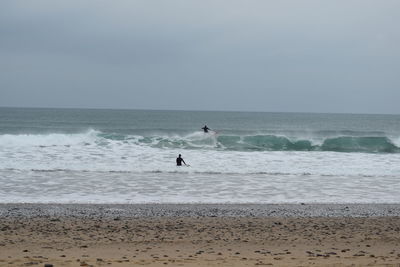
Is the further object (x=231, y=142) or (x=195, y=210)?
(x=231, y=142)

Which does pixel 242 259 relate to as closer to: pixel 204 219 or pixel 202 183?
pixel 204 219

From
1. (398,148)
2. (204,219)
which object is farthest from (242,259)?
(398,148)

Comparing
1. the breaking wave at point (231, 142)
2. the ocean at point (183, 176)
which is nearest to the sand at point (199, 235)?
the ocean at point (183, 176)

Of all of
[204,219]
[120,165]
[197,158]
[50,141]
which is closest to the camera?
[204,219]

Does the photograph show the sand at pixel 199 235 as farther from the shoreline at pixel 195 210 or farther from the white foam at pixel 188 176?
the white foam at pixel 188 176

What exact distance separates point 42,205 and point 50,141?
2164 cm

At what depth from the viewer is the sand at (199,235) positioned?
7.50 meters

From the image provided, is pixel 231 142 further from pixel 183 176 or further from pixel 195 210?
pixel 195 210

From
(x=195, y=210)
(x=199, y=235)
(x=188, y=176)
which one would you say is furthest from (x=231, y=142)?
(x=199, y=235)

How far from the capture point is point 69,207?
12.7 meters

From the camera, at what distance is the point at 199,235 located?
9.58 meters

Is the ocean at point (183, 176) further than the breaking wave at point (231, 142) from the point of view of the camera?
No

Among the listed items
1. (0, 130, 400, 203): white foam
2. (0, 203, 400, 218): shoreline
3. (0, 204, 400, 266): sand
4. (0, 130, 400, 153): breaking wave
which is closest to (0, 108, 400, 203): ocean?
(0, 130, 400, 203): white foam

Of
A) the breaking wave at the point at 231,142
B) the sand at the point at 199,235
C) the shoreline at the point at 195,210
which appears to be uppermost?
the breaking wave at the point at 231,142
